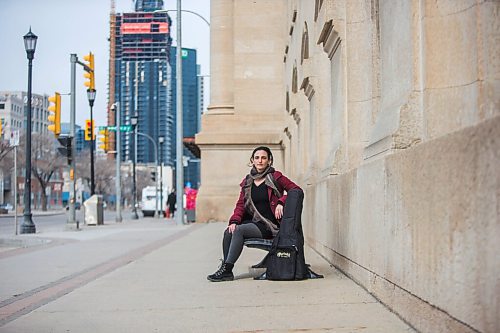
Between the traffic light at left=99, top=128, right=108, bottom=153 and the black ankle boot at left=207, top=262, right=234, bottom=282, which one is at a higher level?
the traffic light at left=99, top=128, right=108, bottom=153

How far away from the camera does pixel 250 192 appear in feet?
28.1

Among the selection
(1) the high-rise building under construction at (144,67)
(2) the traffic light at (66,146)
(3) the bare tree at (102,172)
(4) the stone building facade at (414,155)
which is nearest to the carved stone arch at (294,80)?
(4) the stone building facade at (414,155)

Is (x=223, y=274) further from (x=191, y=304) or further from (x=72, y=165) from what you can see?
(x=72, y=165)

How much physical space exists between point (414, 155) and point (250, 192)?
156 inches

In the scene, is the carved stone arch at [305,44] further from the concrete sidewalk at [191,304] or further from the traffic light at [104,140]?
the traffic light at [104,140]

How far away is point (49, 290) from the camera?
8352mm

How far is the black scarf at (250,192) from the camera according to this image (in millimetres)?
8367

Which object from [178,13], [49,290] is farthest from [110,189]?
[49,290]

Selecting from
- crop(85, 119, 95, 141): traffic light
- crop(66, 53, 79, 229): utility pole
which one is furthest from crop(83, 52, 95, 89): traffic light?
crop(85, 119, 95, 141): traffic light

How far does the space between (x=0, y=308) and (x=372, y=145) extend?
12.5ft

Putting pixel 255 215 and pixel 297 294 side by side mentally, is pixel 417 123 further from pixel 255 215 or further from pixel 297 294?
pixel 255 215

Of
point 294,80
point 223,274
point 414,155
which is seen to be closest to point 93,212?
point 294,80

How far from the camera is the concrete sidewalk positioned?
18.4 ft

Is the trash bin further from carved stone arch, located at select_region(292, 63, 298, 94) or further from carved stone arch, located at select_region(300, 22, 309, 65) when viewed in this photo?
carved stone arch, located at select_region(300, 22, 309, 65)
